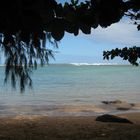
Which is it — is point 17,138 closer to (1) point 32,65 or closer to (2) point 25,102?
(1) point 32,65

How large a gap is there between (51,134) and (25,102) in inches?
447

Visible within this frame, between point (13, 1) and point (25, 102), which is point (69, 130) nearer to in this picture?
point (13, 1)

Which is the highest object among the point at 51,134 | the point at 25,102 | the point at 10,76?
the point at 10,76

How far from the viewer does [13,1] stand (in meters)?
1.95

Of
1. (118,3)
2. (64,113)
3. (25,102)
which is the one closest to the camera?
(118,3)

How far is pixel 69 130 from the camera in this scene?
814 centimetres

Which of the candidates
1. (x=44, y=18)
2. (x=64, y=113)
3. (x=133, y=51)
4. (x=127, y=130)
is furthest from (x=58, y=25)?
(x=64, y=113)

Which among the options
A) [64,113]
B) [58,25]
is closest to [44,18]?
[58,25]

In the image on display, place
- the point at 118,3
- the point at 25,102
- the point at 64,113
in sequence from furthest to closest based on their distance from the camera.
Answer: the point at 25,102 → the point at 64,113 → the point at 118,3

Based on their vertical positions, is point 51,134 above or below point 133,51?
below

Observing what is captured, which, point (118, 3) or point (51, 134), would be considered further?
point (51, 134)

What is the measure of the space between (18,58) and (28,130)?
6.08ft

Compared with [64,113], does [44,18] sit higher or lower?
higher

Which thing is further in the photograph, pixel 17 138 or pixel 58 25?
pixel 17 138
